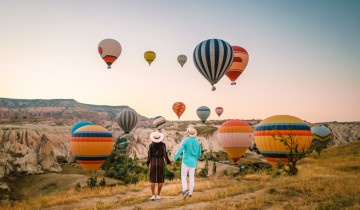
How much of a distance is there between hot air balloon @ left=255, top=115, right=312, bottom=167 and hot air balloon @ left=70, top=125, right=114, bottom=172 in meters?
12.4

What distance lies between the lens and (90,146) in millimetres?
19828

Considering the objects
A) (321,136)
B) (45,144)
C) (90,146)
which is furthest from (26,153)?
(321,136)

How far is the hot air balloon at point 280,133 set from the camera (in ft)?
57.5

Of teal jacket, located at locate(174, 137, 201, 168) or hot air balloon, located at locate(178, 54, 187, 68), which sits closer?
teal jacket, located at locate(174, 137, 201, 168)

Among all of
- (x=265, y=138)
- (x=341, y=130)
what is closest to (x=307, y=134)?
(x=265, y=138)

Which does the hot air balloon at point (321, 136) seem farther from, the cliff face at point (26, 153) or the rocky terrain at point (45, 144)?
the cliff face at point (26, 153)

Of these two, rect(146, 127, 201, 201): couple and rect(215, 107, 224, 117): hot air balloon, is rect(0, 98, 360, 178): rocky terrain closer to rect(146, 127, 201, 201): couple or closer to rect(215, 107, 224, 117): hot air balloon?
rect(215, 107, 224, 117): hot air balloon

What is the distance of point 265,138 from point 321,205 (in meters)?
10.7

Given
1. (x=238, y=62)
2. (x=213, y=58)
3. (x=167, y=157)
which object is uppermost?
(x=238, y=62)

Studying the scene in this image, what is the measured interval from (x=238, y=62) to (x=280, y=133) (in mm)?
11100

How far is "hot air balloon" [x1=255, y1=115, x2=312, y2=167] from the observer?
57.5 ft

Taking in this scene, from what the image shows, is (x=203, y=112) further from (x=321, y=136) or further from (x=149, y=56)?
(x=321, y=136)

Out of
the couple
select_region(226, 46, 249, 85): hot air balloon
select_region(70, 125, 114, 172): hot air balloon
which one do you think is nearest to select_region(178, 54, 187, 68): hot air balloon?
select_region(226, 46, 249, 85): hot air balloon

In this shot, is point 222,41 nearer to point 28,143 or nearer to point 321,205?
point 321,205
